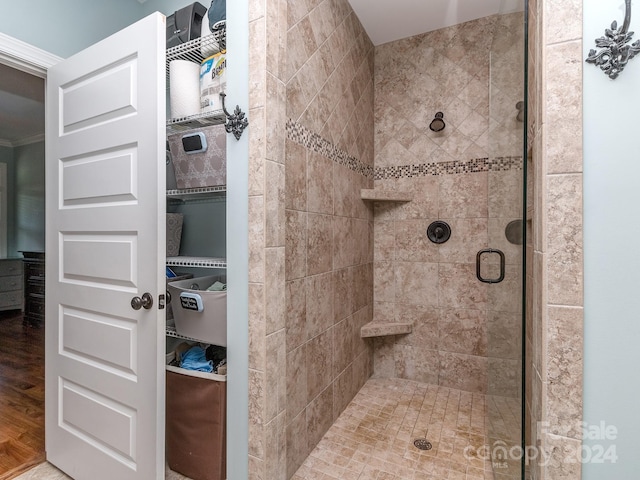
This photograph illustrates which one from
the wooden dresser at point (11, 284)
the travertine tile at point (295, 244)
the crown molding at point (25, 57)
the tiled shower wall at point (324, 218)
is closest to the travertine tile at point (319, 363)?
the tiled shower wall at point (324, 218)

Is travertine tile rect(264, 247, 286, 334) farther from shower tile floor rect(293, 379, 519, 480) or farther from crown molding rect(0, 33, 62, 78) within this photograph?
crown molding rect(0, 33, 62, 78)

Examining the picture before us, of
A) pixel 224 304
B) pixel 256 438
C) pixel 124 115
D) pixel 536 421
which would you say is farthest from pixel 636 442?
pixel 124 115

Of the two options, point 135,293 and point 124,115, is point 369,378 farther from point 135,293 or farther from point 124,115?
point 124,115

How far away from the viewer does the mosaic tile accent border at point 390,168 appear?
1.42 meters

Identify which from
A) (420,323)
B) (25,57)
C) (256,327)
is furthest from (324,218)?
(25,57)

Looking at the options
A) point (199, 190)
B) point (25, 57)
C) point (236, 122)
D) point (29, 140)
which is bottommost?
point (199, 190)

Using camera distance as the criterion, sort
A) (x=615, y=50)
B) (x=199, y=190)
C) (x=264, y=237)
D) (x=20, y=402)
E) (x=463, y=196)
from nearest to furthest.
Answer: (x=615, y=50), (x=264, y=237), (x=199, y=190), (x=20, y=402), (x=463, y=196)

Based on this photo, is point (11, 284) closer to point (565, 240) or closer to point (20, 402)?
point (20, 402)

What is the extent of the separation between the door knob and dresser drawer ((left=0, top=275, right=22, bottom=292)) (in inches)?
207

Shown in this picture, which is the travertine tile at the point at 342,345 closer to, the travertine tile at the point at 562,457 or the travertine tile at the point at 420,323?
the travertine tile at the point at 420,323

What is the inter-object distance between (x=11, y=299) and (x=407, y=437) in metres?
5.96

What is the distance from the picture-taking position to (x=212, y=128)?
137cm

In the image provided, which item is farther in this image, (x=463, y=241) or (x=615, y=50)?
(x=463, y=241)

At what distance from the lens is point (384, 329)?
7.75 ft
